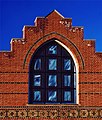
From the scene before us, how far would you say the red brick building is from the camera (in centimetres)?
3045

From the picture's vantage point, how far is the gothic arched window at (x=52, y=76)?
30875 millimetres

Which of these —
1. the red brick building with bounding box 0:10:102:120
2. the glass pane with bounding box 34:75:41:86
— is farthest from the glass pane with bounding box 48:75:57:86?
the glass pane with bounding box 34:75:41:86

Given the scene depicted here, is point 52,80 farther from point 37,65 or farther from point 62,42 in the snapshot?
point 62,42

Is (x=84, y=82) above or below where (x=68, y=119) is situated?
above

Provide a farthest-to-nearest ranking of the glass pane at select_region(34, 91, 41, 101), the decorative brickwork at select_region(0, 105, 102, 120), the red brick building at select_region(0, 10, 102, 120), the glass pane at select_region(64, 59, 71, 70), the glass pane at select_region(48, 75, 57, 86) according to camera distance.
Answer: the glass pane at select_region(64, 59, 71, 70)
the glass pane at select_region(48, 75, 57, 86)
the glass pane at select_region(34, 91, 41, 101)
the red brick building at select_region(0, 10, 102, 120)
the decorative brickwork at select_region(0, 105, 102, 120)

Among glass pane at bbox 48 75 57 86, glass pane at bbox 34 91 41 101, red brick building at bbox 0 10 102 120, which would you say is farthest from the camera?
glass pane at bbox 48 75 57 86

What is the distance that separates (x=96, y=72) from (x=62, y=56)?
192 centimetres

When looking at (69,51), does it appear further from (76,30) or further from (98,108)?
(98,108)

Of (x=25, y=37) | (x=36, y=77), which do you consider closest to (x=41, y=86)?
(x=36, y=77)

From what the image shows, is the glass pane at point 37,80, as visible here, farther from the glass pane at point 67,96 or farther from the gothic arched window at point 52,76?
the glass pane at point 67,96

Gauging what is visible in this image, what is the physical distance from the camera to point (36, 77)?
30906 mm

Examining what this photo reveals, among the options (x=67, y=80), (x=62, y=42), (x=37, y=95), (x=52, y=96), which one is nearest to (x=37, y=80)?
(x=37, y=95)

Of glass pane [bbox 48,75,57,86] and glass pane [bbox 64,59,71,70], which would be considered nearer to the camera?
glass pane [bbox 48,75,57,86]

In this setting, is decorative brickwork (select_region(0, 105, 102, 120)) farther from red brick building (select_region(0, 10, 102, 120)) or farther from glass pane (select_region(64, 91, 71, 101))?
glass pane (select_region(64, 91, 71, 101))
